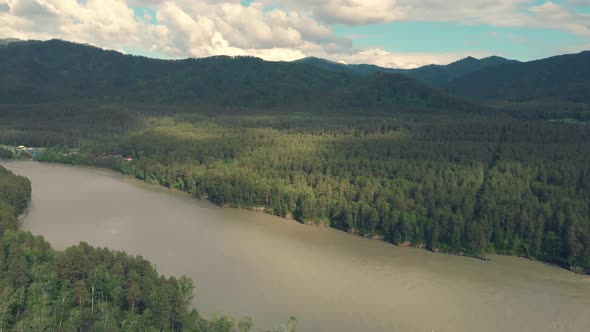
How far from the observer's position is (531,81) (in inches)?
6531

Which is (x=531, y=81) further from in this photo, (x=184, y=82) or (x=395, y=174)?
(x=395, y=174)

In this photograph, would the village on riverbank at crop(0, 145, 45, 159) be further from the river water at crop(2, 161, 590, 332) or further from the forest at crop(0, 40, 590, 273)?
the river water at crop(2, 161, 590, 332)

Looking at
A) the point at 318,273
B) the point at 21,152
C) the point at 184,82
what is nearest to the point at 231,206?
the point at 318,273

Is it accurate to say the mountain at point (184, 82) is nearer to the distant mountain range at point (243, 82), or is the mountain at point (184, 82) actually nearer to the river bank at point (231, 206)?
the distant mountain range at point (243, 82)

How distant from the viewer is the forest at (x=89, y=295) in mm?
19328

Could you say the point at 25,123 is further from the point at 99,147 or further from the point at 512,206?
the point at 512,206

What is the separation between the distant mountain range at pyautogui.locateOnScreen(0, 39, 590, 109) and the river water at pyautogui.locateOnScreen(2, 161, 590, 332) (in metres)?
83.4

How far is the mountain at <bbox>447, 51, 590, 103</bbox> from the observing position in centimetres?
14100

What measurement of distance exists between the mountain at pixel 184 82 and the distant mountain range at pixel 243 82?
29cm

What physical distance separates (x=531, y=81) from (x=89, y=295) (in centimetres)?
17667

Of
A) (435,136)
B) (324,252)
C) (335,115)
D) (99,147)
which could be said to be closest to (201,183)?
(324,252)

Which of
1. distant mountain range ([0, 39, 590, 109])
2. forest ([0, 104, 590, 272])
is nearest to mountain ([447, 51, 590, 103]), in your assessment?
distant mountain range ([0, 39, 590, 109])

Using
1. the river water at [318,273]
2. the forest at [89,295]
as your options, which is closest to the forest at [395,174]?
the river water at [318,273]

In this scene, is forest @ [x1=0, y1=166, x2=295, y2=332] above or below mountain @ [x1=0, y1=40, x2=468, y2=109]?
below
